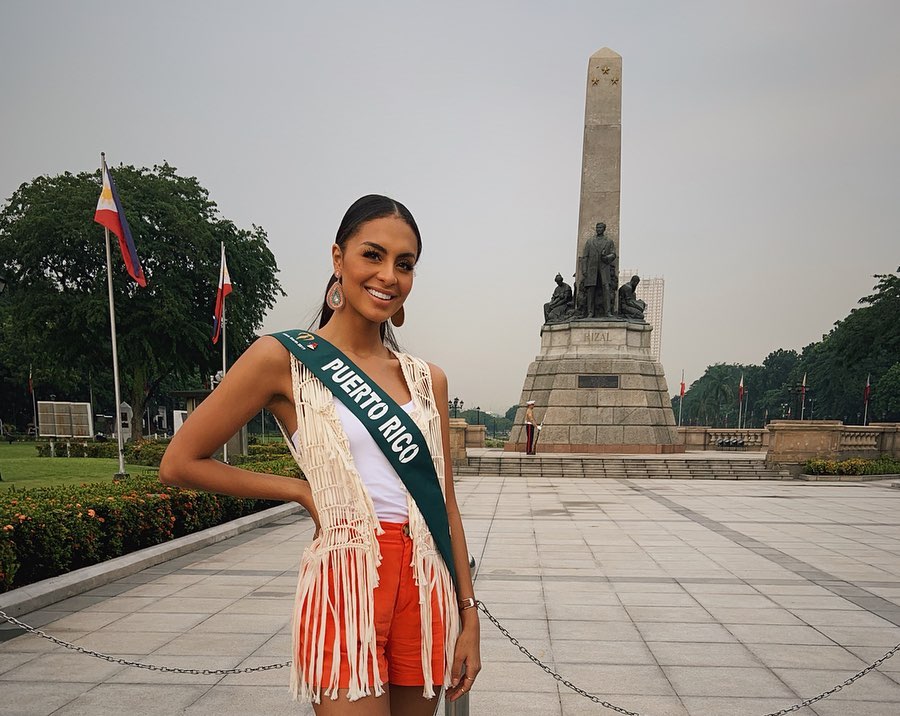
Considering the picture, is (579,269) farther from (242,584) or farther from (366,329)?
(366,329)

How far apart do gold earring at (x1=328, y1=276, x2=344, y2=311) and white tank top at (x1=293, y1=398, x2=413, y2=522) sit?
29cm

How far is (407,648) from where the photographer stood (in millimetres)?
1721

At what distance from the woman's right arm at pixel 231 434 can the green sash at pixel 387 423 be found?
80 mm

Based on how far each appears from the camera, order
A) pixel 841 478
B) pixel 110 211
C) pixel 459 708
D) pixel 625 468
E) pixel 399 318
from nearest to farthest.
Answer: pixel 399 318, pixel 459 708, pixel 110 211, pixel 841 478, pixel 625 468

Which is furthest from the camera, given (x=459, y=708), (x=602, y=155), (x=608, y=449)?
(x=602, y=155)

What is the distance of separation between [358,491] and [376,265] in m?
0.58

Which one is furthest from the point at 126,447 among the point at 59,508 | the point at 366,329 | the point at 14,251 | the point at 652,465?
the point at 366,329

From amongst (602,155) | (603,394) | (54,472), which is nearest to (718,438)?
(603,394)

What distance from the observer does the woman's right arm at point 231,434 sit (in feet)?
5.46

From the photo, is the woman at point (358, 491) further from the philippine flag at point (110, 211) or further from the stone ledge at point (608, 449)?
the stone ledge at point (608, 449)

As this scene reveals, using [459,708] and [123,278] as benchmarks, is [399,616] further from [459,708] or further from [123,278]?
[123,278]

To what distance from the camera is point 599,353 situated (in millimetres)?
22516

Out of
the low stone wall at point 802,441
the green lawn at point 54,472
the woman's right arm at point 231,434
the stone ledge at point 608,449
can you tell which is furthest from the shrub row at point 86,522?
the low stone wall at point 802,441

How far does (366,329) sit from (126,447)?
1003 inches
